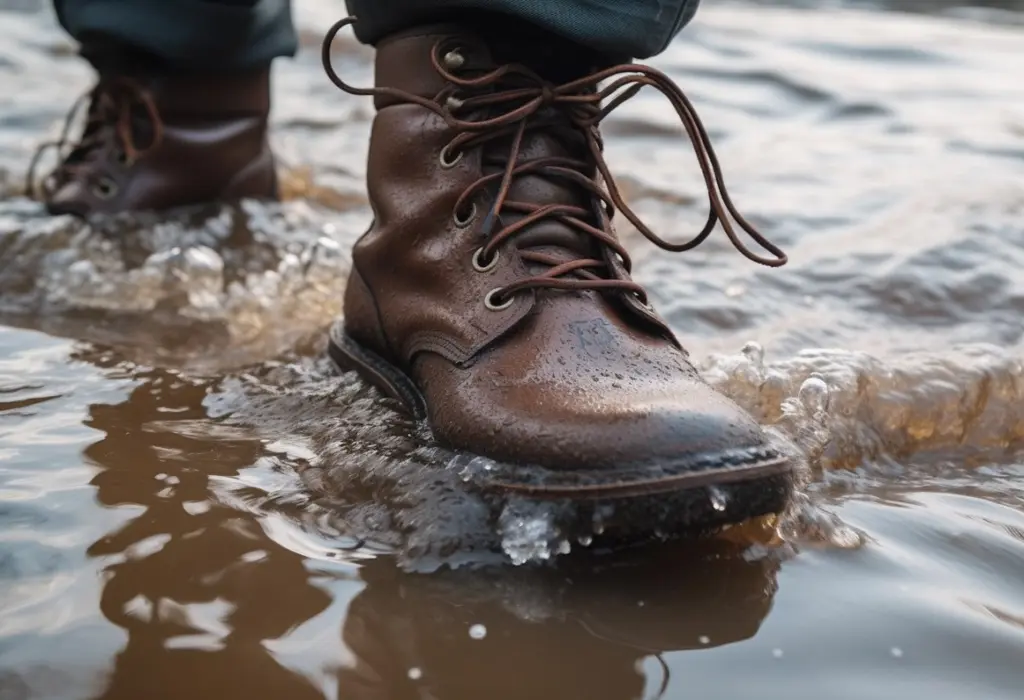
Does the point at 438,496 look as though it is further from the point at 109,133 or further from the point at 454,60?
the point at 109,133

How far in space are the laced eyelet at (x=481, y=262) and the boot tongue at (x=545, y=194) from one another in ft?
0.12

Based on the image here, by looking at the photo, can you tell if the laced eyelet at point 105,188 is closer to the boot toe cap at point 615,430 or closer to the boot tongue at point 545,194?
the boot tongue at point 545,194

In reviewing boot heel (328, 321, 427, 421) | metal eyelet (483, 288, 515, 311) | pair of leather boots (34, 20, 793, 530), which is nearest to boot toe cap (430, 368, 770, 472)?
pair of leather boots (34, 20, 793, 530)

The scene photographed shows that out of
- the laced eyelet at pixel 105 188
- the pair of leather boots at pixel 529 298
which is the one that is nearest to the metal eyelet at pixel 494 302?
the pair of leather boots at pixel 529 298

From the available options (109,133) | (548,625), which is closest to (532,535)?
(548,625)

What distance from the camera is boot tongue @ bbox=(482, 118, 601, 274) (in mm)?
1341

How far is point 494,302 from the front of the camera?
1.31m

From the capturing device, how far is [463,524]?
117 cm

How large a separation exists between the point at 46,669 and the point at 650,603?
0.57 metres

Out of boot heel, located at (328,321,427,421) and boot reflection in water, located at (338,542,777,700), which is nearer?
boot reflection in water, located at (338,542,777,700)

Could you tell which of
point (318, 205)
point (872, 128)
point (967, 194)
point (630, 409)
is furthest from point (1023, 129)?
point (630, 409)

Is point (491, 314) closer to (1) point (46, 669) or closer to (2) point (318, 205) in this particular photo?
(1) point (46, 669)

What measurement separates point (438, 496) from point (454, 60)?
0.58 m

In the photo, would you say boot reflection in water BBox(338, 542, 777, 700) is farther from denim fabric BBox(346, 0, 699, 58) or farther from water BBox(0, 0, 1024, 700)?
denim fabric BBox(346, 0, 699, 58)
